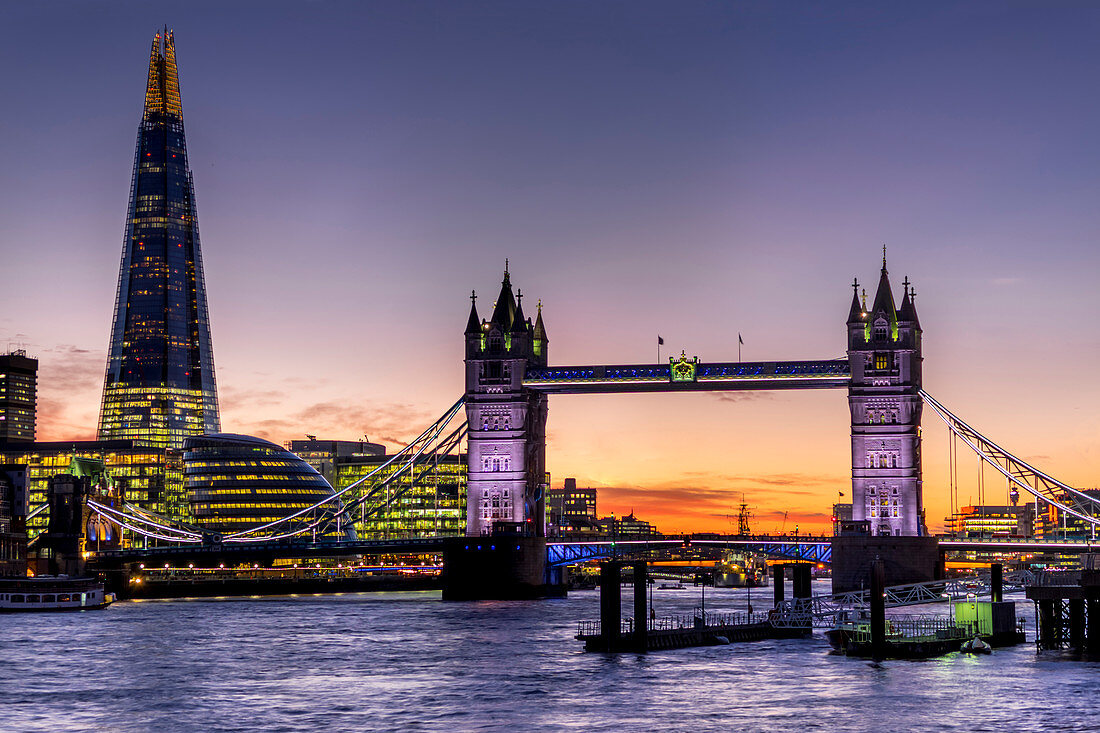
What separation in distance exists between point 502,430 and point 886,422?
39568 millimetres

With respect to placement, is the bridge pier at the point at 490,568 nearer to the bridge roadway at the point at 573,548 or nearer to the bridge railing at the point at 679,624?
the bridge roadway at the point at 573,548

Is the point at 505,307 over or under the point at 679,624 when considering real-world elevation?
over

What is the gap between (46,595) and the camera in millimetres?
150375

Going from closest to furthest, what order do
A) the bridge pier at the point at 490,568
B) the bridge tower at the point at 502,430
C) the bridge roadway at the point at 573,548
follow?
the bridge roadway at the point at 573,548 < the bridge pier at the point at 490,568 < the bridge tower at the point at 502,430

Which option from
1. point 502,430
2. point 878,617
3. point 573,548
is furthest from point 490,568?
point 878,617

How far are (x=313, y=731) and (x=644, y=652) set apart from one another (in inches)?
1212

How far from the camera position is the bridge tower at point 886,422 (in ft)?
497

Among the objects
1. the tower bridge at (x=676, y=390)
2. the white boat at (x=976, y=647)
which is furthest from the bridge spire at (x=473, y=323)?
the white boat at (x=976, y=647)

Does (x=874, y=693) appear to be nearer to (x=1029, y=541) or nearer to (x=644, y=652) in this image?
(x=644, y=652)

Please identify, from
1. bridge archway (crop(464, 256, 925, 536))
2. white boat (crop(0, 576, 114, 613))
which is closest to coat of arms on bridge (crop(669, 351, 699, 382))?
bridge archway (crop(464, 256, 925, 536))

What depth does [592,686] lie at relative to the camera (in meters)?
80.8

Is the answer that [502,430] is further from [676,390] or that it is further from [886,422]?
[886,422]

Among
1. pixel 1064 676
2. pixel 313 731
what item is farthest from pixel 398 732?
pixel 1064 676

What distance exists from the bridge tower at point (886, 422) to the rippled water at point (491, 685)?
4656 cm
